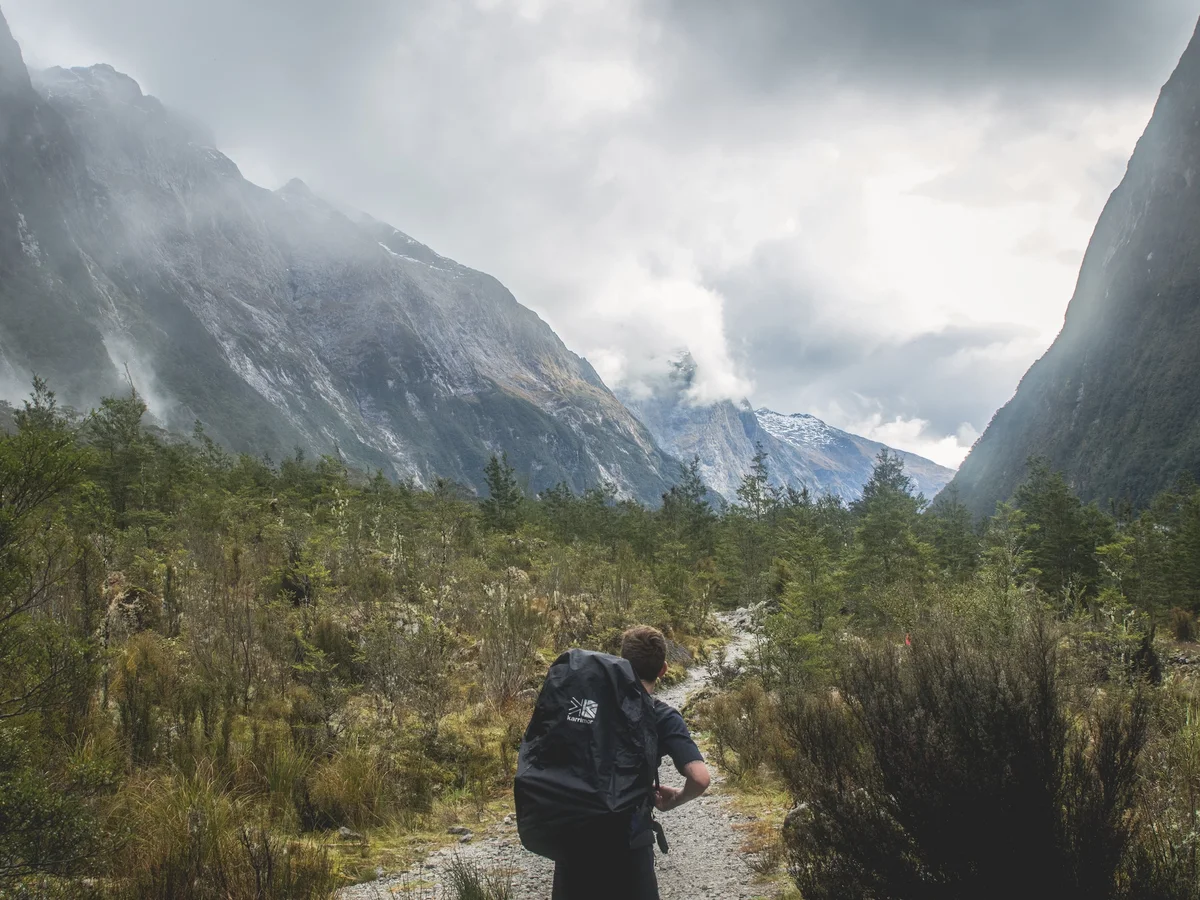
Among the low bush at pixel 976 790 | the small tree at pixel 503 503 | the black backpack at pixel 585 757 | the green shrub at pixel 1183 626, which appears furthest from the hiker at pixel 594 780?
the small tree at pixel 503 503

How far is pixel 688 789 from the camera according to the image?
2826mm

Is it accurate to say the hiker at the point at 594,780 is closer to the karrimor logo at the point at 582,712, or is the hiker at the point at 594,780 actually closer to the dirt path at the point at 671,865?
the karrimor logo at the point at 582,712

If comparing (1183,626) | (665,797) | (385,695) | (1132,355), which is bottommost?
(1183,626)

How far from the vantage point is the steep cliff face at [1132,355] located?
4552 inches

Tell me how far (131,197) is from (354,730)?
223 meters

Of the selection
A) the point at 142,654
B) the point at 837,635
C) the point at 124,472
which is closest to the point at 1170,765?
the point at 837,635

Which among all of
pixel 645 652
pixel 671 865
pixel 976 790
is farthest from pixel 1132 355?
pixel 645 652

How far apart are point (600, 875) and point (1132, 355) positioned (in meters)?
175

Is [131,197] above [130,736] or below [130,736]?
above

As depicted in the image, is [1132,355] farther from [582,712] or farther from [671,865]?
[582,712]

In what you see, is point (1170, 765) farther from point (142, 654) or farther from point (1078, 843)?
point (142, 654)

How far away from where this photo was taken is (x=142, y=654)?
6.65m

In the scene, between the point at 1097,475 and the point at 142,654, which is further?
the point at 1097,475

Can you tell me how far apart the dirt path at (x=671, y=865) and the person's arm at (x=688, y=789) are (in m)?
2.18
